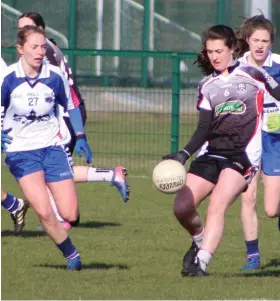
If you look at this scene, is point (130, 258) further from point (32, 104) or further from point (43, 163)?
point (32, 104)

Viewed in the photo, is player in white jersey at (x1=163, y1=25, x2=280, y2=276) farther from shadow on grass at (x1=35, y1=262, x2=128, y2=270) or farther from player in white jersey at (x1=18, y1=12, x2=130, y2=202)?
player in white jersey at (x1=18, y1=12, x2=130, y2=202)

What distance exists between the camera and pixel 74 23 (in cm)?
2275

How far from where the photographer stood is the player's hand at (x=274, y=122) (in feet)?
32.6

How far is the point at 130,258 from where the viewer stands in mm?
9969

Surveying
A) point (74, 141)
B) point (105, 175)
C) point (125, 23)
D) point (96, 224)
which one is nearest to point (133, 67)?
point (125, 23)

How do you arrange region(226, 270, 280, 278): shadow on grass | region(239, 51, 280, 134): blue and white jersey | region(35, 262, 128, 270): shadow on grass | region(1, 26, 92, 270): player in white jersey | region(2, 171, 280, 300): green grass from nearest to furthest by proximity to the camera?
region(2, 171, 280, 300): green grass → region(1, 26, 92, 270): player in white jersey → region(226, 270, 280, 278): shadow on grass → region(35, 262, 128, 270): shadow on grass → region(239, 51, 280, 134): blue and white jersey

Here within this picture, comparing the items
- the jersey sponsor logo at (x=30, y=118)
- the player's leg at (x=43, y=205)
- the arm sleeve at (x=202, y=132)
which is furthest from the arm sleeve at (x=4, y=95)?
the arm sleeve at (x=202, y=132)

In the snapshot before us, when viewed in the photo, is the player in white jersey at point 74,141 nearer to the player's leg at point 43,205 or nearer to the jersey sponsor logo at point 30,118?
the jersey sponsor logo at point 30,118

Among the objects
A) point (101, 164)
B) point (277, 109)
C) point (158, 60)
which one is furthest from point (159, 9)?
point (277, 109)

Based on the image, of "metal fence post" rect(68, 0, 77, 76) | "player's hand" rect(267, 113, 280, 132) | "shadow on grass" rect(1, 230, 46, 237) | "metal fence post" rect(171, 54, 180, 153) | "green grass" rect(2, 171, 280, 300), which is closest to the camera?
"green grass" rect(2, 171, 280, 300)

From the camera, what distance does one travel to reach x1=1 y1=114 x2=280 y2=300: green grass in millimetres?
8344

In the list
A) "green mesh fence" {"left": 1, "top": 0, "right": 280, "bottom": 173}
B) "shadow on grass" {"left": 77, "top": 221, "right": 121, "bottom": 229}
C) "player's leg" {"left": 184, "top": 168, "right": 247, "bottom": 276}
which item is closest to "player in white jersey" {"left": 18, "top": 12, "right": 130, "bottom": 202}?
"shadow on grass" {"left": 77, "top": 221, "right": 121, "bottom": 229}

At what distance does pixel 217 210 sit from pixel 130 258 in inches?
59.5

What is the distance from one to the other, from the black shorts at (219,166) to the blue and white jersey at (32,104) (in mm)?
1184
